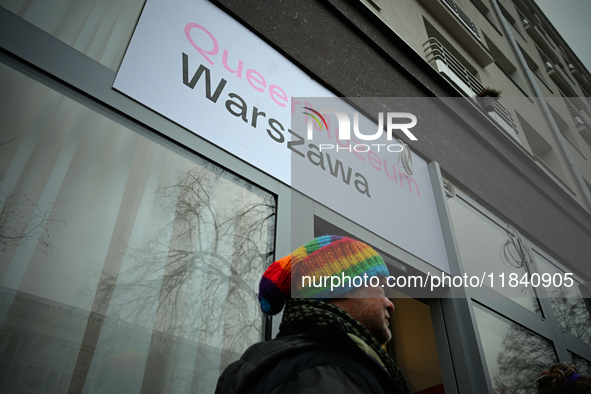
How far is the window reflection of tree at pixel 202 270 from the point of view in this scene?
150 cm

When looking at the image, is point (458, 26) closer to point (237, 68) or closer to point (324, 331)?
point (237, 68)

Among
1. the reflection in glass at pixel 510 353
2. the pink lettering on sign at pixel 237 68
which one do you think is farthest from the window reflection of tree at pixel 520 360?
the pink lettering on sign at pixel 237 68

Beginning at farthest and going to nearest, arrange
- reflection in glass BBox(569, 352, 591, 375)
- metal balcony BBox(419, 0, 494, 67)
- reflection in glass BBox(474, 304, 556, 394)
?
metal balcony BBox(419, 0, 494, 67) < reflection in glass BBox(569, 352, 591, 375) < reflection in glass BBox(474, 304, 556, 394)

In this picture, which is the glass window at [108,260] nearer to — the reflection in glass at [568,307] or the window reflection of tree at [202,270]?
the window reflection of tree at [202,270]

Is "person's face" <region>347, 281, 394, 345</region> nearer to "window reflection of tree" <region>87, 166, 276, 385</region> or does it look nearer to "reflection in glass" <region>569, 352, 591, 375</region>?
"window reflection of tree" <region>87, 166, 276, 385</region>

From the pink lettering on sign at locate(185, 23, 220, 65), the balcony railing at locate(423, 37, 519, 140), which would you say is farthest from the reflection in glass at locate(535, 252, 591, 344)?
the pink lettering on sign at locate(185, 23, 220, 65)

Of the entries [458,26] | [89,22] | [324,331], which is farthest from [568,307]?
[89,22]

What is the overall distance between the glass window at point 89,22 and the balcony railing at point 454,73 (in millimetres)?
4337

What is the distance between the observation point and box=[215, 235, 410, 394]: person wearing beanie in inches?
32.8

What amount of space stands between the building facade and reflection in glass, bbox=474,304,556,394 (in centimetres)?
2

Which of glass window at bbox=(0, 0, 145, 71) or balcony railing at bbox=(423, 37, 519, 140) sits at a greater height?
balcony railing at bbox=(423, 37, 519, 140)

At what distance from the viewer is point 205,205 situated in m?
1.92

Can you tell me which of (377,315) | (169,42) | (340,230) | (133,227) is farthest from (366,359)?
(169,42)

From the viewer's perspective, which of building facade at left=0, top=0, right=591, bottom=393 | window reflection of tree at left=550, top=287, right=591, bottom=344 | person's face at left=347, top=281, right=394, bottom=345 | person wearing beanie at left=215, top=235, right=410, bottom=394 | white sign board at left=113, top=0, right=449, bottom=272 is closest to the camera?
person wearing beanie at left=215, top=235, right=410, bottom=394
